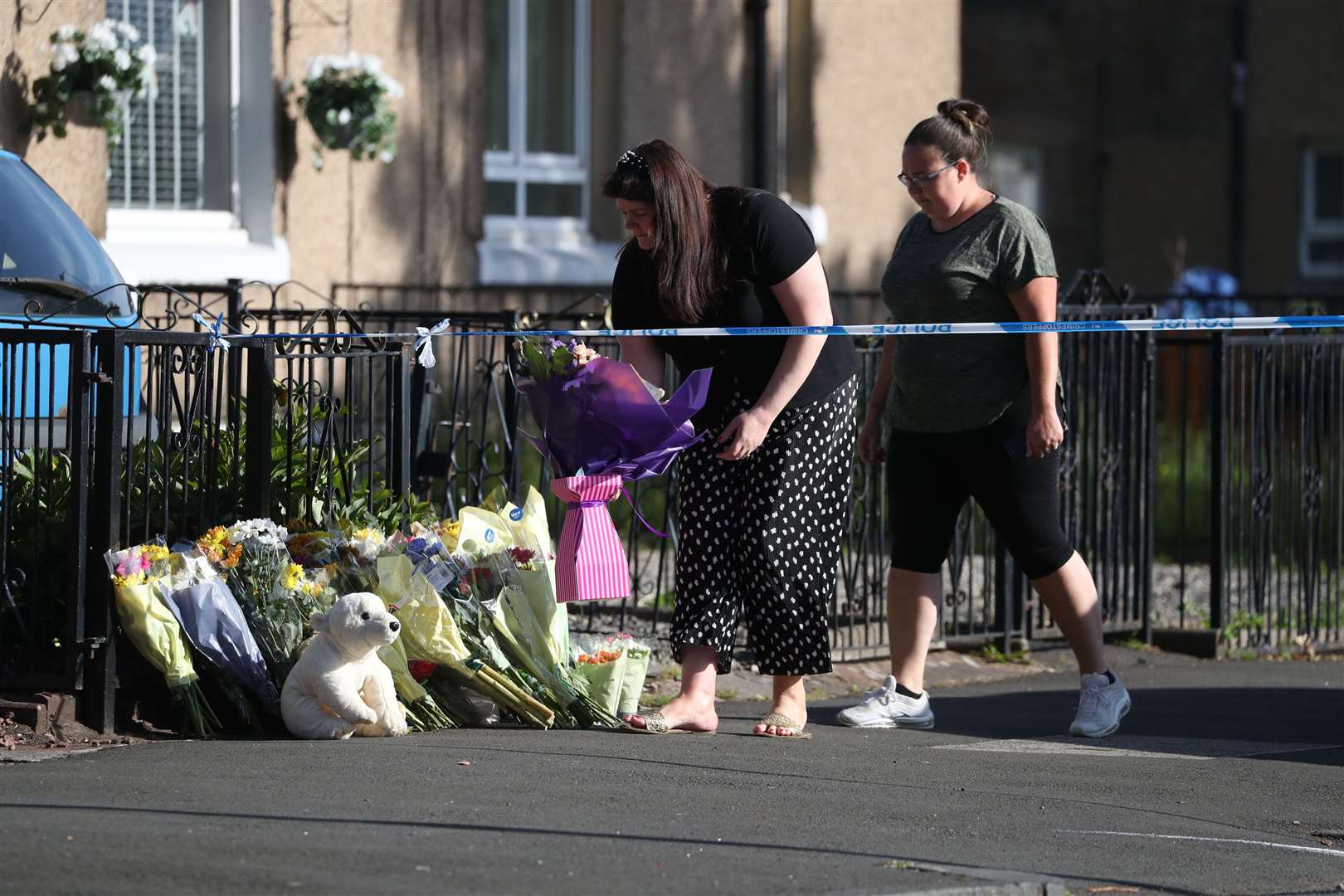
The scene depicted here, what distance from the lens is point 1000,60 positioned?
26.0 m

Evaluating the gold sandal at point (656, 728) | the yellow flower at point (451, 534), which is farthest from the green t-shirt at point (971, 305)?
the yellow flower at point (451, 534)

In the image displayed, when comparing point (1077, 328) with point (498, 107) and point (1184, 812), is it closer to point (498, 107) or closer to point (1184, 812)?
point (1184, 812)

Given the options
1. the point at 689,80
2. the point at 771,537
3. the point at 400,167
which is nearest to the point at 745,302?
the point at 771,537

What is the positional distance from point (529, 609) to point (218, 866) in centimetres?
192

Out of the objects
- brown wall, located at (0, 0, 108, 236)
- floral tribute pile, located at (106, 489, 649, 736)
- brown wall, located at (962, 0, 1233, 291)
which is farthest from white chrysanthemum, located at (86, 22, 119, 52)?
brown wall, located at (962, 0, 1233, 291)

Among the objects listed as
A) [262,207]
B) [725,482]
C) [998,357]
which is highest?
[262,207]

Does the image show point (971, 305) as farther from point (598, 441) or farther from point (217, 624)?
point (217, 624)

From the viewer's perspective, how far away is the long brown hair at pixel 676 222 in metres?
5.48

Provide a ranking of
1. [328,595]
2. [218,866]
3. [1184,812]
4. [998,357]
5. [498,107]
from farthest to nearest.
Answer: [498,107], [998,357], [328,595], [1184,812], [218,866]

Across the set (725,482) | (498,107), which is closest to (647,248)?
(725,482)

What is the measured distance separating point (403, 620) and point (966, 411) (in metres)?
1.80

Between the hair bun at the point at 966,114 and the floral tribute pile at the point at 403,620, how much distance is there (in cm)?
170

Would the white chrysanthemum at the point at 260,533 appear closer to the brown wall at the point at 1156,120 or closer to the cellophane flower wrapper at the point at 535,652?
the cellophane flower wrapper at the point at 535,652

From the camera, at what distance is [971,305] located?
235 inches
